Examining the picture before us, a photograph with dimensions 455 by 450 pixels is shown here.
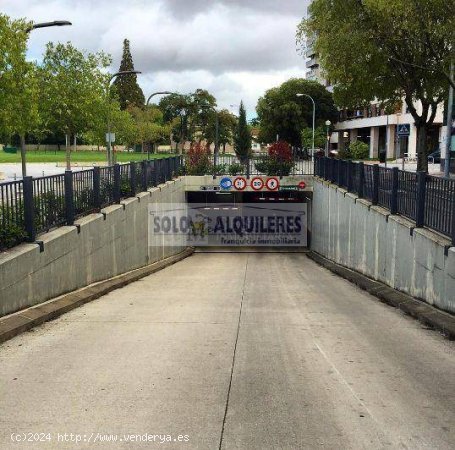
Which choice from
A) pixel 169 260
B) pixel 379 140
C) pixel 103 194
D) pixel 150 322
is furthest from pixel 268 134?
pixel 150 322

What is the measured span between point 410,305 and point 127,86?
10053cm

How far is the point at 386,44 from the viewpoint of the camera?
19.1 m

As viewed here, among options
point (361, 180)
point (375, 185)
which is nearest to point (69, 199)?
point (375, 185)

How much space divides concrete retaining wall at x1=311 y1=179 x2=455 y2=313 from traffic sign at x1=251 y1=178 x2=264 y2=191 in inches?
269

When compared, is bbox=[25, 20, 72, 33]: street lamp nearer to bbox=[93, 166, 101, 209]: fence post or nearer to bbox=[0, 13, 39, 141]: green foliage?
bbox=[0, 13, 39, 141]: green foliage

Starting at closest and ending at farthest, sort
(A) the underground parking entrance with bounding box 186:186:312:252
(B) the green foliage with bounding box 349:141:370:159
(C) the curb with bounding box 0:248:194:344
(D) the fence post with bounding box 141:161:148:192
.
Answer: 1. (C) the curb with bounding box 0:248:194:344
2. (D) the fence post with bounding box 141:161:148:192
3. (A) the underground parking entrance with bounding box 186:186:312:252
4. (B) the green foliage with bounding box 349:141:370:159

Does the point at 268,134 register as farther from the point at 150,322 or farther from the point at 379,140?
the point at 150,322

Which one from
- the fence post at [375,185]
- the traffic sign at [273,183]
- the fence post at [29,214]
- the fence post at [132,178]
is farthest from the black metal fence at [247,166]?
the fence post at [29,214]

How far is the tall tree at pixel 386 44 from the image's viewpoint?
16406 mm

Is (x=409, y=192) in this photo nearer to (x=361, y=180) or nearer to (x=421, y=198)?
(x=421, y=198)

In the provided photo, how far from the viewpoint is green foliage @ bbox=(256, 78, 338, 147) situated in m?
74.0

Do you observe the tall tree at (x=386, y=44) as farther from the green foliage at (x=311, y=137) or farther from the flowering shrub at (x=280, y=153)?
the green foliage at (x=311, y=137)

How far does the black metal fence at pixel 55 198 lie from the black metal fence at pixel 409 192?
690 cm

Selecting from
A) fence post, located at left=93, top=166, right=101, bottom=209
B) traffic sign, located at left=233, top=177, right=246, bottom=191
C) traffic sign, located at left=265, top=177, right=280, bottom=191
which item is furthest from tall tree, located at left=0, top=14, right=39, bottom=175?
traffic sign, located at left=265, top=177, right=280, bottom=191
